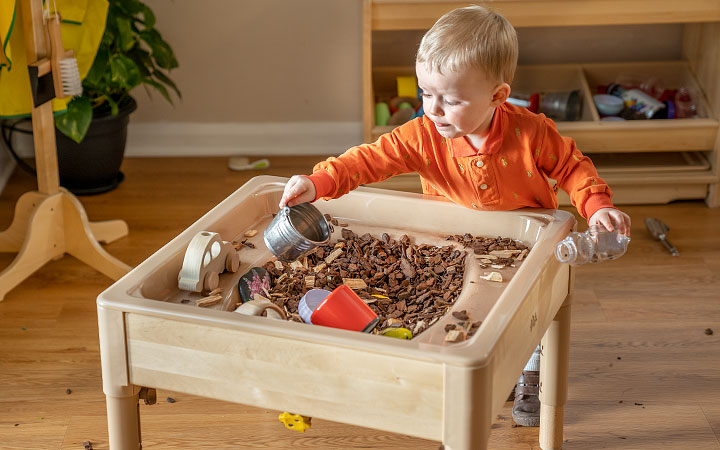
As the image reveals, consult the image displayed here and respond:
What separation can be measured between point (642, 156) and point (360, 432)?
1.57m

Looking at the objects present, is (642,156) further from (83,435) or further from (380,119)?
(83,435)

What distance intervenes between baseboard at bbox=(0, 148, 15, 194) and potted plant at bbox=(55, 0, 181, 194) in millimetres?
242

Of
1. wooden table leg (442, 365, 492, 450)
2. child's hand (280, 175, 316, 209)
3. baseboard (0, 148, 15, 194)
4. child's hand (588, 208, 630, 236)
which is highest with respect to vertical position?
child's hand (280, 175, 316, 209)

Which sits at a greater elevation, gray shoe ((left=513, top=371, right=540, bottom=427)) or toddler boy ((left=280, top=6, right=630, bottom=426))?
toddler boy ((left=280, top=6, right=630, bottom=426))

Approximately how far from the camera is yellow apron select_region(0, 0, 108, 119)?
2.06 metres

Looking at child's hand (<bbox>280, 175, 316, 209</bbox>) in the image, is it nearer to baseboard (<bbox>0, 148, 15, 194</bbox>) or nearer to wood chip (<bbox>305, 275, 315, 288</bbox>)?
wood chip (<bbox>305, 275, 315, 288</bbox>)

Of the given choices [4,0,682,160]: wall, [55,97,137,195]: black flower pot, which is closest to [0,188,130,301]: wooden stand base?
[55,97,137,195]: black flower pot

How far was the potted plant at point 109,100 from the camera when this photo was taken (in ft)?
8.43

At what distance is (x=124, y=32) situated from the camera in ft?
8.53

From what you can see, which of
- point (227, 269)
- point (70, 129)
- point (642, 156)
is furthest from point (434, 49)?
point (642, 156)

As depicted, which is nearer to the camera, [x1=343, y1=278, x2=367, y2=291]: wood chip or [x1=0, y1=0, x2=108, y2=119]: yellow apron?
[x1=343, y1=278, x2=367, y2=291]: wood chip

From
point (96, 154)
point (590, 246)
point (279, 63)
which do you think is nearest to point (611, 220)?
point (590, 246)

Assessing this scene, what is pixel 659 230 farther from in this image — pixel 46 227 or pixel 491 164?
pixel 46 227

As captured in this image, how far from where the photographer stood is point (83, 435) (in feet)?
5.74
